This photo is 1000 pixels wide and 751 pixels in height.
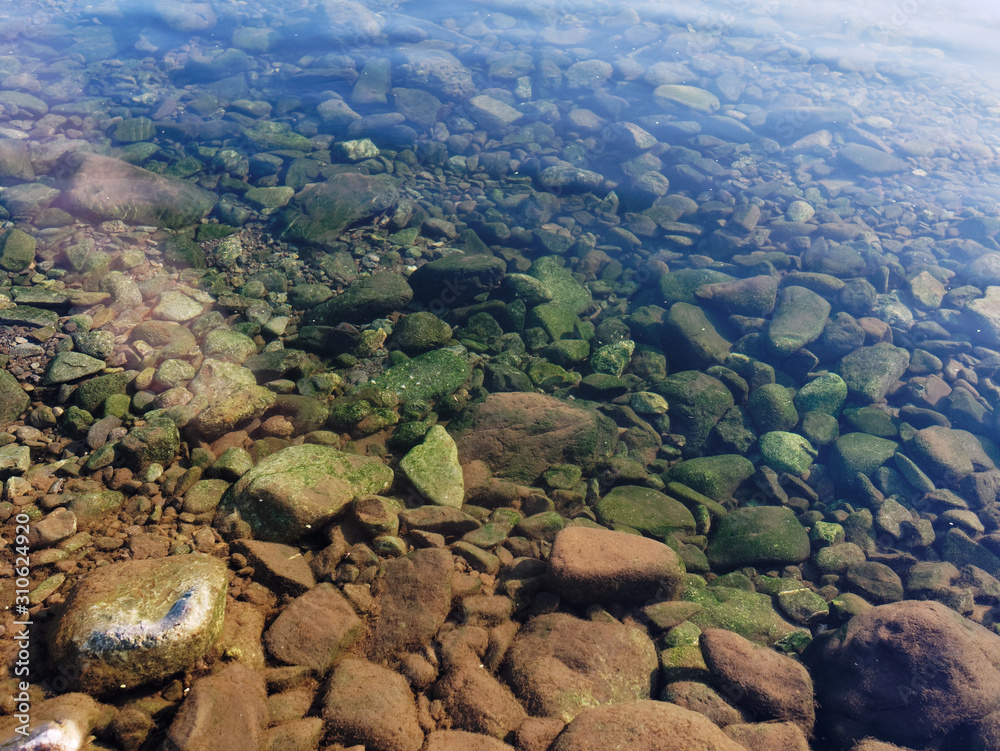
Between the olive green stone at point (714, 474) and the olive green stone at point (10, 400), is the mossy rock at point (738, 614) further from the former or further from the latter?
the olive green stone at point (10, 400)

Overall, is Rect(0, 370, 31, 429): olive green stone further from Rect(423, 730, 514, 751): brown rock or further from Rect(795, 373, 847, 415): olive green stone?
Rect(795, 373, 847, 415): olive green stone

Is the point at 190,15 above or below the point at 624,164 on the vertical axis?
above

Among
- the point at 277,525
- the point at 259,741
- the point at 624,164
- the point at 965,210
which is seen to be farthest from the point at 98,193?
the point at 965,210

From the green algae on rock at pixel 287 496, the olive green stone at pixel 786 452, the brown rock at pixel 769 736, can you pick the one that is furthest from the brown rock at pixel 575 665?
the olive green stone at pixel 786 452

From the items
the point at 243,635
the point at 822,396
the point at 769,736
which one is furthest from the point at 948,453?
the point at 243,635

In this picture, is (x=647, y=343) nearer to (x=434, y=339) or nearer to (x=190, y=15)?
(x=434, y=339)

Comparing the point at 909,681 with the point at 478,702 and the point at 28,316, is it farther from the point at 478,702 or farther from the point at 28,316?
the point at 28,316
